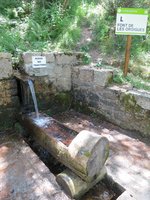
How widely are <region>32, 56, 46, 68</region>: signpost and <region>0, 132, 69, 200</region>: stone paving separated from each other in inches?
65.2

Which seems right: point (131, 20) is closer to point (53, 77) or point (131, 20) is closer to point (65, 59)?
point (65, 59)

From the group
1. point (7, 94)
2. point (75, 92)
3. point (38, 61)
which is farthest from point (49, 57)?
point (7, 94)

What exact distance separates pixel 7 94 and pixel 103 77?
1.85 meters

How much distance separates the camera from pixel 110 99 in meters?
4.31

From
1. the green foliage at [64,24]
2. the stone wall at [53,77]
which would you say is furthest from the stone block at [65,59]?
the green foliage at [64,24]

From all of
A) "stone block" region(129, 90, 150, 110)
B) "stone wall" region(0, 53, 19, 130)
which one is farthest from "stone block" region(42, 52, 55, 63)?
"stone block" region(129, 90, 150, 110)

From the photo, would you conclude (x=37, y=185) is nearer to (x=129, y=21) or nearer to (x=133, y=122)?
(x=133, y=122)

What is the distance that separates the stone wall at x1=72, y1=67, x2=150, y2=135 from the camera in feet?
12.7

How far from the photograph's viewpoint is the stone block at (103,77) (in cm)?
434

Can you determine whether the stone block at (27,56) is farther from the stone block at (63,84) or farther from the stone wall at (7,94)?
the stone block at (63,84)

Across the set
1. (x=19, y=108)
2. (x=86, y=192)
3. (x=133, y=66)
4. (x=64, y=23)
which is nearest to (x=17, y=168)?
(x=86, y=192)

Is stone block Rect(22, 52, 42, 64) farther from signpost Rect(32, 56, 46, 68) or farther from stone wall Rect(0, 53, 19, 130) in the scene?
stone wall Rect(0, 53, 19, 130)

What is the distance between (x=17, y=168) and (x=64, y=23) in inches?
186

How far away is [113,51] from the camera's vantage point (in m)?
6.05
